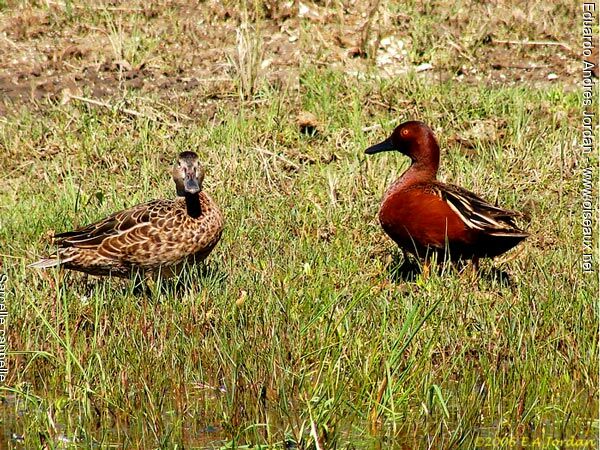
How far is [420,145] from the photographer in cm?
664

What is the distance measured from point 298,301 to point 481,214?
1.21 m

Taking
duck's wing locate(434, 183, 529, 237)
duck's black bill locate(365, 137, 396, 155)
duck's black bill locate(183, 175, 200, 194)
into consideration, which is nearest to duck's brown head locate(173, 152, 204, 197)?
duck's black bill locate(183, 175, 200, 194)

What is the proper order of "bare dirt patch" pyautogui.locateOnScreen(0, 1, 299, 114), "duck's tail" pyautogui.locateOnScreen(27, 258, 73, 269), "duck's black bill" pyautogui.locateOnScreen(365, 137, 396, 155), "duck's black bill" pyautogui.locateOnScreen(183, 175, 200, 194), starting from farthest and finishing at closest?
"bare dirt patch" pyautogui.locateOnScreen(0, 1, 299, 114)
"duck's black bill" pyautogui.locateOnScreen(365, 137, 396, 155)
"duck's black bill" pyautogui.locateOnScreen(183, 175, 200, 194)
"duck's tail" pyautogui.locateOnScreen(27, 258, 73, 269)

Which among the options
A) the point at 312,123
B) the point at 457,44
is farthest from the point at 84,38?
the point at 457,44

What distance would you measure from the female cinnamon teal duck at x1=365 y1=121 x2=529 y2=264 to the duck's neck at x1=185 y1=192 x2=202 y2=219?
1.05m

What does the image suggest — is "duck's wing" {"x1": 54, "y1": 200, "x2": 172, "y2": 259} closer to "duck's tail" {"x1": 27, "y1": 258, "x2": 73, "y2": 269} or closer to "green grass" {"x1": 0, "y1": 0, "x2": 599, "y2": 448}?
"duck's tail" {"x1": 27, "y1": 258, "x2": 73, "y2": 269}

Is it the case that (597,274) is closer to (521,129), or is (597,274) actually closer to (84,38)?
(521,129)

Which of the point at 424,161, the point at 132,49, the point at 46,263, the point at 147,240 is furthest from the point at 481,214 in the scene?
the point at 132,49

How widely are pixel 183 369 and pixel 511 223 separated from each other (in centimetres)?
221

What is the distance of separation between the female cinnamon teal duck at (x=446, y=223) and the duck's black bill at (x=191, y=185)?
1075 mm

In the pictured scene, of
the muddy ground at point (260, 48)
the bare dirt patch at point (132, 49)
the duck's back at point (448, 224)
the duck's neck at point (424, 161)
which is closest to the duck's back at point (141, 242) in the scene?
the duck's back at point (448, 224)

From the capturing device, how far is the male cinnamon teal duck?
5.96 metres

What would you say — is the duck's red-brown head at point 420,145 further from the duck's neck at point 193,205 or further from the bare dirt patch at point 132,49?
the bare dirt patch at point 132,49

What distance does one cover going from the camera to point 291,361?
16.0 ft
